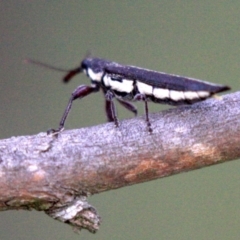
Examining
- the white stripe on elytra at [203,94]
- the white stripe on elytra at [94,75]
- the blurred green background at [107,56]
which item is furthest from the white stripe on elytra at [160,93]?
the blurred green background at [107,56]

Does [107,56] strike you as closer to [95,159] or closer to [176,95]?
[176,95]

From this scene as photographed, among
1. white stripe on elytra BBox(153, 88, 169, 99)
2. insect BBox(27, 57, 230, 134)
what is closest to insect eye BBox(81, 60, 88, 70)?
insect BBox(27, 57, 230, 134)

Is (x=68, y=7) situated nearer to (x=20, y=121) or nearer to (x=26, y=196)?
(x=20, y=121)

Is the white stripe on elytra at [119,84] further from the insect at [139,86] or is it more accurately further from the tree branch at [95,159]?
the tree branch at [95,159]

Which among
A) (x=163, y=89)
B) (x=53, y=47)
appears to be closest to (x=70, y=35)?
(x=53, y=47)

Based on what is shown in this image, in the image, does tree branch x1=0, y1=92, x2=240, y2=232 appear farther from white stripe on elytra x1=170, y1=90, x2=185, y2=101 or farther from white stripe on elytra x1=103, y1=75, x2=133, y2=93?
white stripe on elytra x1=103, y1=75, x2=133, y2=93
